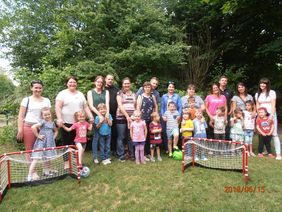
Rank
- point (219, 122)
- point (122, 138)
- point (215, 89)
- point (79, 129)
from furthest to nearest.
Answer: point (215, 89) < point (219, 122) < point (122, 138) < point (79, 129)

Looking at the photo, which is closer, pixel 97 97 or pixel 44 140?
pixel 44 140

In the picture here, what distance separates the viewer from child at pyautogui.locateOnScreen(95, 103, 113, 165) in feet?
18.3

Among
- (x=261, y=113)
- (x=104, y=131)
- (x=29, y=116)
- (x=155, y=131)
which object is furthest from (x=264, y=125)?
(x=29, y=116)

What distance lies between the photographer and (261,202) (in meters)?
4.07

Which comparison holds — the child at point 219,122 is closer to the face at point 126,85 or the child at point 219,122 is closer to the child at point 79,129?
the face at point 126,85

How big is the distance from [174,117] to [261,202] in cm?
272

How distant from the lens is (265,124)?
256 inches

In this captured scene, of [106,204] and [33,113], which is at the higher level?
[33,113]

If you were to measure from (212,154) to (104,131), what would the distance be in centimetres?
A: 245

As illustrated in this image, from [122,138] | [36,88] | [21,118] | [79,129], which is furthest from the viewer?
[122,138]

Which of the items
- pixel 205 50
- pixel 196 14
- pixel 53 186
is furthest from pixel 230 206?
pixel 196 14

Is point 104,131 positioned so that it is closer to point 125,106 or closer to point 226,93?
point 125,106

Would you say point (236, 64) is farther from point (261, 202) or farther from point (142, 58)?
point (261, 202)

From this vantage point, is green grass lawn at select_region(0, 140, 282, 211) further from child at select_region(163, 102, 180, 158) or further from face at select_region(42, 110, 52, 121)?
face at select_region(42, 110, 52, 121)
